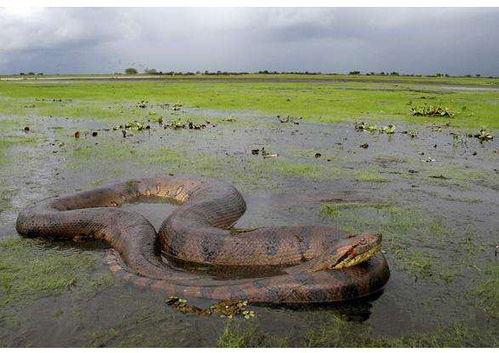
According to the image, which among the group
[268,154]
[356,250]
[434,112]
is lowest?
[268,154]

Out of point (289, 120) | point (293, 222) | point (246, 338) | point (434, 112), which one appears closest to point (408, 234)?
point (293, 222)

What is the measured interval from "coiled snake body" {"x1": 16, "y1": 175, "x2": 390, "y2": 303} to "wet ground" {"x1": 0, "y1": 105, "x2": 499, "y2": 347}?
0.23 m

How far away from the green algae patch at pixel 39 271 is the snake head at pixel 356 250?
120 inches

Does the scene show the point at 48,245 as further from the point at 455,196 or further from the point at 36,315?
the point at 455,196

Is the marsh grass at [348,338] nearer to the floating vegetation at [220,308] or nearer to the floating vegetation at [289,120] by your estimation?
the floating vegetation at [220,308]

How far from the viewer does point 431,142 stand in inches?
688

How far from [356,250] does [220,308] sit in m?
1.88

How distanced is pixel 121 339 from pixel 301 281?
2247 millimetres

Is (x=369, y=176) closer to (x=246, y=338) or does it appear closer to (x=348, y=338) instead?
(x=348, y=338)

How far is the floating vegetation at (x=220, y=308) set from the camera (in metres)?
5.47

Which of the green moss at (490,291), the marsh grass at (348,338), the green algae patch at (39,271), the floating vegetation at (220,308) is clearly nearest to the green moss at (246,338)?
the marsh grass at (348,338)

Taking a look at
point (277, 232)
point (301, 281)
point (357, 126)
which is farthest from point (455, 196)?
point (357, 126)

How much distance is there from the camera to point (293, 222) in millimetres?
8781

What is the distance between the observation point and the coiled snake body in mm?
5910
